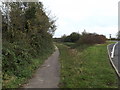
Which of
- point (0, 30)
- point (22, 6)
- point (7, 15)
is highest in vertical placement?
point (22, 6)

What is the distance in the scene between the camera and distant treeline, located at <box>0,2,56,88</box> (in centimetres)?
878

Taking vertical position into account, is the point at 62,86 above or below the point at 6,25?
below

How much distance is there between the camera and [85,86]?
668 cm

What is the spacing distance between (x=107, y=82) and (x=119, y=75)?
1.22 m

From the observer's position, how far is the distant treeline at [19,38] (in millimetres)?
8781

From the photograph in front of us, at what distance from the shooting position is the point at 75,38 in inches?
1585

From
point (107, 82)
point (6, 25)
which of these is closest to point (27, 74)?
point (107, 82)

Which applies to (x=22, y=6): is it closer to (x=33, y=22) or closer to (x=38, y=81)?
(x=33, y=22)

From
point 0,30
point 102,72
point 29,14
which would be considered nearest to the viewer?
point 102,72

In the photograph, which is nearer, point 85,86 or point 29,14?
point 85,86

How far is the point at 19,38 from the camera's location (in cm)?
1334

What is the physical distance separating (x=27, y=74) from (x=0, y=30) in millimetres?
5651

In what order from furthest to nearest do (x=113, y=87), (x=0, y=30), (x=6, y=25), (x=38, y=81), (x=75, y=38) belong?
(x=75, y=38)
(x=6, y=25)
(x=0, y=30)
(x=38, y=81)
(x=113, y=87)

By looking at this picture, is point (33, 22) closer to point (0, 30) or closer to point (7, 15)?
point (7, 15)
